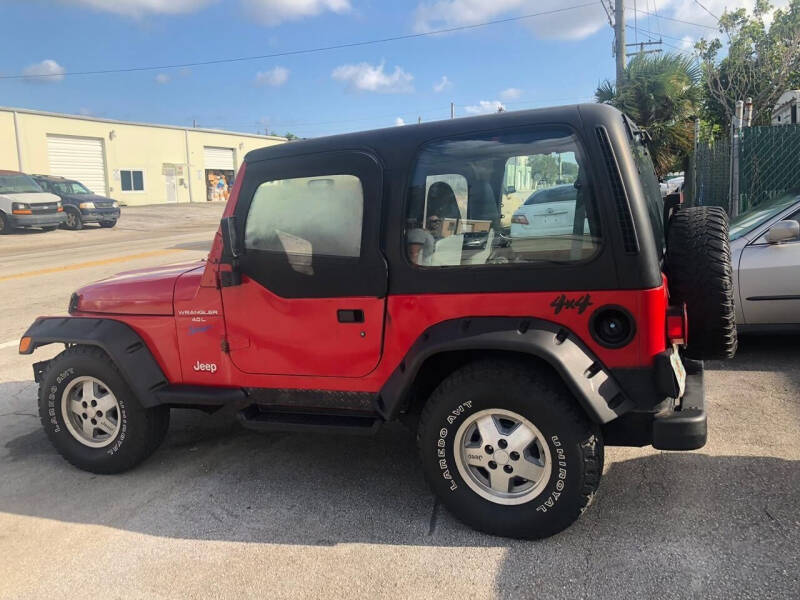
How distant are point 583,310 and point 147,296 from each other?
2493mm

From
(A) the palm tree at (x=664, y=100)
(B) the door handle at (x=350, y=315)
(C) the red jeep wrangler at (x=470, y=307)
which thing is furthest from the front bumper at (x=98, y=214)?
(B) the door handle at (x=350, y=315)

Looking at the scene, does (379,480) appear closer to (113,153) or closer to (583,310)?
(583,310)

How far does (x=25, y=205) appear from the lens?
72.3ft

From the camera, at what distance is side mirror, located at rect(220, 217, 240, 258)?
3484 millimetres

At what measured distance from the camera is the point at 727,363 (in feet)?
18.7

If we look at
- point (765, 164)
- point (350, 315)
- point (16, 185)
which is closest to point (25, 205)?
point (16, 185)

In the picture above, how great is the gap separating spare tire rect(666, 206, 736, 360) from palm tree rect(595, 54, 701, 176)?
1479 cm

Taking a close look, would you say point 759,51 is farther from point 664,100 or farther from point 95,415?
point 95,415

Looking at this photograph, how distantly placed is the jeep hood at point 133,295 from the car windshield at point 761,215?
458cm

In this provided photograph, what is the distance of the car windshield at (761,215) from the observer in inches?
225

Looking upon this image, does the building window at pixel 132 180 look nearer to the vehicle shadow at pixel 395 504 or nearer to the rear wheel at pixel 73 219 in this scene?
the rear wheel at pixel 73 219

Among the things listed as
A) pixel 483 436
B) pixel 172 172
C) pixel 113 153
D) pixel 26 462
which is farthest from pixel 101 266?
pixel 172 172

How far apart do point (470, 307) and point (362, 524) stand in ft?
4.09

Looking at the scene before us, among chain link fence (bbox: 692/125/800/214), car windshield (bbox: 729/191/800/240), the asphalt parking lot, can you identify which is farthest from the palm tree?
the asphalt parking lot
